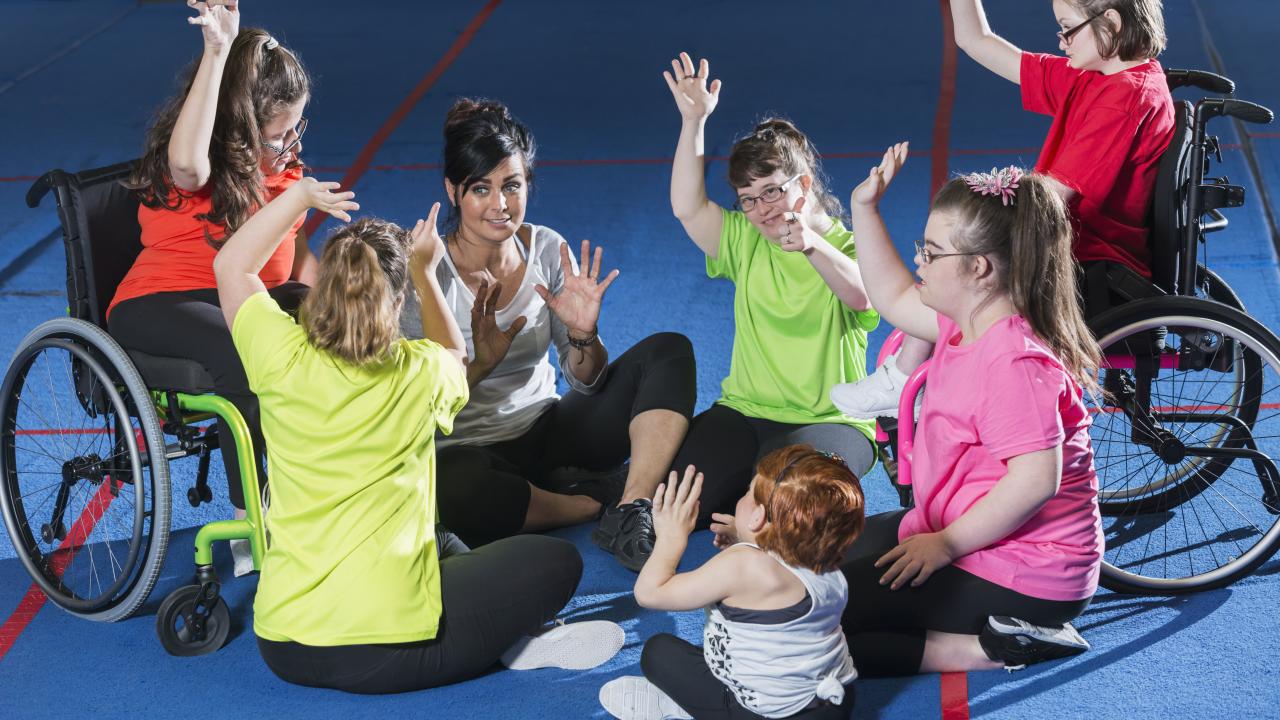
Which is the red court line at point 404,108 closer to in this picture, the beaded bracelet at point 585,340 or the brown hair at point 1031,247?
the beaded bracelet at point 585,340

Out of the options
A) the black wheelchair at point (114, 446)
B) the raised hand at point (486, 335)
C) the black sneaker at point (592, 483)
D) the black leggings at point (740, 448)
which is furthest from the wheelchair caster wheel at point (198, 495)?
the black leggings at point (740, 448)

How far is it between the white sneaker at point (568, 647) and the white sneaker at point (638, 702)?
0.53 feet

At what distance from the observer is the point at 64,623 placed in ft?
10.0

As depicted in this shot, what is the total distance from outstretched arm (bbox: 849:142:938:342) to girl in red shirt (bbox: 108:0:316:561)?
4.45 feet

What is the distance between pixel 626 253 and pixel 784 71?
9.18 ft

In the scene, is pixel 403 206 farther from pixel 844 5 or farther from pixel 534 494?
pixel 844 5

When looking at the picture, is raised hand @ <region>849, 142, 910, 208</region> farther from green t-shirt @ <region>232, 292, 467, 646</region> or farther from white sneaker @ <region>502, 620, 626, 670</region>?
white sneaker @ <region>502, 620, 626, 670</region>

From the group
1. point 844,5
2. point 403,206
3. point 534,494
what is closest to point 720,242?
point 534,494

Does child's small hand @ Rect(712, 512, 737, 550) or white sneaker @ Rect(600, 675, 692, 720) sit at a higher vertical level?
child's small hand @ Rect(712, 512, 737, 550)

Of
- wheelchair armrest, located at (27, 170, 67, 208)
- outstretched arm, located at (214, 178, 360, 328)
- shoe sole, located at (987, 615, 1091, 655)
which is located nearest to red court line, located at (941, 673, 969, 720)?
shoe sole, located at (987, 615, 1091, 655)

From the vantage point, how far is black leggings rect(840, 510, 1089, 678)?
2691 millimetres

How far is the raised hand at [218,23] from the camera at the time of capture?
2.96 m

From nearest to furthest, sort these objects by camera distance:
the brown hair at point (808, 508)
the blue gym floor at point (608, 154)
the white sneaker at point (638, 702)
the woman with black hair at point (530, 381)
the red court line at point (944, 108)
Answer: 1. the brown hair at point (808, 508)
2. the white sneaker at point (638, 702)
3. the blue gym floor at point (608, 154)
4. the woman with black hair at point (530, 381)
5. the red court line at point (944, 108)

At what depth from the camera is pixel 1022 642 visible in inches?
106
